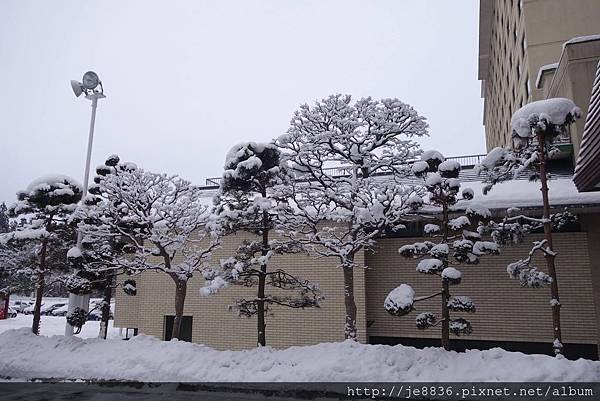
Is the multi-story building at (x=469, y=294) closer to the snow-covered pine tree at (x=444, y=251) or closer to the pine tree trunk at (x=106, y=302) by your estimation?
the pine tree trunk at (x=106, y=302)

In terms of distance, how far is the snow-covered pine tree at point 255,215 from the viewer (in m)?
10.2

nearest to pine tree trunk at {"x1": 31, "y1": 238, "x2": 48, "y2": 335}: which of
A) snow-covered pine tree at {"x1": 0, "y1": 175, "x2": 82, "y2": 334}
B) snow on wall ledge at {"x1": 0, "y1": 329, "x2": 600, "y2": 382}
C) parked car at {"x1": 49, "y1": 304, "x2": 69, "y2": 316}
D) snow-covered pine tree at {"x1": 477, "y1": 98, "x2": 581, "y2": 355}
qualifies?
snow-covered pine tree at {"x1": 0, "y1": 175, "x2": 82, "y2": 334}

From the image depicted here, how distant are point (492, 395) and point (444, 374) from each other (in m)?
0.96

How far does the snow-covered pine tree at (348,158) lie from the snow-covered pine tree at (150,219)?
313 centimetres

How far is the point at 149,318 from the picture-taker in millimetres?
14492

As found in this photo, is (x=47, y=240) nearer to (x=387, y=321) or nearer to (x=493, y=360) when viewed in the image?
(x=387, y=321)

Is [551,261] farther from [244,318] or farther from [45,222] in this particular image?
[45,222]

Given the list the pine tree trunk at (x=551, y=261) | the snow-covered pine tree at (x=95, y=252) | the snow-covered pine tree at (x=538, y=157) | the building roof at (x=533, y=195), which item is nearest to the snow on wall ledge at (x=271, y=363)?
the pine tree trunk at (x=551, y=261)

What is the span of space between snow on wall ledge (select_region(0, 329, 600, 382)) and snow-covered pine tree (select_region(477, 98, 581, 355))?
107 cm

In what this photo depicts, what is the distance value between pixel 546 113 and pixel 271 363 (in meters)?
6.97

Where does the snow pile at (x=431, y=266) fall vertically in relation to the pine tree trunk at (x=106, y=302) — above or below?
above

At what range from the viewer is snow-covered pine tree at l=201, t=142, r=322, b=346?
1022 centimetres

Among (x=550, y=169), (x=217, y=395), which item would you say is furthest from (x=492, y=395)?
(x=550, y=169)

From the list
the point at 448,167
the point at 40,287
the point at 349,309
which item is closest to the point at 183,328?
the point at 40,287
